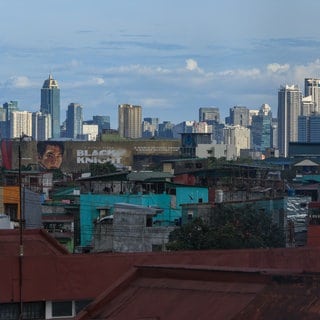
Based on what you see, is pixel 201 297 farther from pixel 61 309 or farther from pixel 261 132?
pixel 261 132

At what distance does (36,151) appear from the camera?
6938 centimetres

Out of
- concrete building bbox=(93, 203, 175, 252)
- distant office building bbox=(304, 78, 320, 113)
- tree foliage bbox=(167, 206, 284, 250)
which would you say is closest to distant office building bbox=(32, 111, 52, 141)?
distant office building bbox=(304, 78, 320, 113)

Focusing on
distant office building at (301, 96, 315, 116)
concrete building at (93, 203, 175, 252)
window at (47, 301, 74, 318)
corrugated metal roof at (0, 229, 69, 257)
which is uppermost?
distant office building at (301, 96, 315, 116)

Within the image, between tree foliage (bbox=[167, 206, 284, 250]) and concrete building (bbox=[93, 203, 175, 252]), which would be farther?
concrete building (bbox=[93, 203, 175, 252])

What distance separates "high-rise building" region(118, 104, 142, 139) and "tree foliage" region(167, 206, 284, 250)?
118 metres

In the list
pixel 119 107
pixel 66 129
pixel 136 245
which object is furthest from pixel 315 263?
pixel 66 129

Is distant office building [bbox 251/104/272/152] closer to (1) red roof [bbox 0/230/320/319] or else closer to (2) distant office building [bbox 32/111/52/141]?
(2) distant office building [bbox 32/111/52/141]

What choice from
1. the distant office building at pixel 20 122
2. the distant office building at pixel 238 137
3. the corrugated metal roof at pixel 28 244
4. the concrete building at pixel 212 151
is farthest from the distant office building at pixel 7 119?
the corrugated metal roof at pixel 28 244

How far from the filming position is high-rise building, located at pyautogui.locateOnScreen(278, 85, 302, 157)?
164 m

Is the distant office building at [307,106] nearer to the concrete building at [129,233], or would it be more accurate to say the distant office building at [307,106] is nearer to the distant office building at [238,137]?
the distant office building at [238,137]

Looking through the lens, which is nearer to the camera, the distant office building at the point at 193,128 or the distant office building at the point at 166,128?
the distant office building at the point at 193,128

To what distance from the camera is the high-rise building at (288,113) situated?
163625 mm

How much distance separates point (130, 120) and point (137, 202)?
118 metres

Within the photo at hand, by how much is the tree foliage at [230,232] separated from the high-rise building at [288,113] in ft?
437
